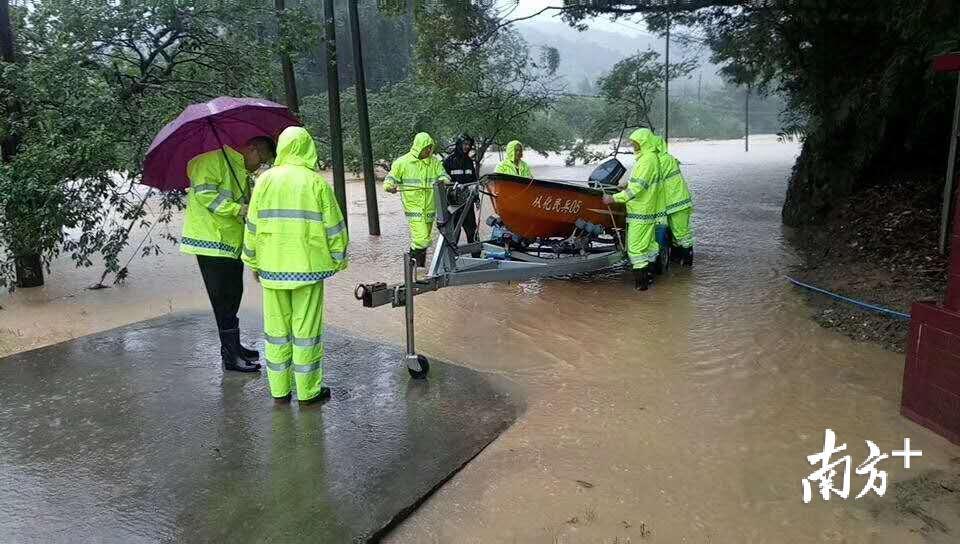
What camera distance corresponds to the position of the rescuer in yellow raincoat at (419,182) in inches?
295

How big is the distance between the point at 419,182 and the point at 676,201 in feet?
9.39

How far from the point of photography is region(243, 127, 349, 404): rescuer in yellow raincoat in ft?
12.5

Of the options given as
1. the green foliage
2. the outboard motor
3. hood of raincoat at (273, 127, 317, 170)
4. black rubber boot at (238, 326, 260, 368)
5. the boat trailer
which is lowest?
black rubber boot at (238, 326, 260, 368)

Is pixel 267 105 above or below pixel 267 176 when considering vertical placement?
above

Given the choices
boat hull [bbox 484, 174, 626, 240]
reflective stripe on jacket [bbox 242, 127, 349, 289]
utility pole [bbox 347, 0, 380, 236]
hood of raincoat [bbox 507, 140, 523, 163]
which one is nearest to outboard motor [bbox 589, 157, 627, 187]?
boat hull [bbox 484, 174, 626, 240]

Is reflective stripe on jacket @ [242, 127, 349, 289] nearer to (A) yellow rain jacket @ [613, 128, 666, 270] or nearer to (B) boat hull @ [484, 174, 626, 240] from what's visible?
(B) boat hull @ [484, 174, 626, 240]

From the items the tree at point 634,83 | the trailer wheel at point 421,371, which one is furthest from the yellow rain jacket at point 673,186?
the tree at point 634,83

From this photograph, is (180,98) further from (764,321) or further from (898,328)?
(898,328)

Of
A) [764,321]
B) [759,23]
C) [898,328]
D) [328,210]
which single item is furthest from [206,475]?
[759,23]

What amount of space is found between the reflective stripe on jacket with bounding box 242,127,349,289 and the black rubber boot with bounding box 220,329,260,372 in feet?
3.53

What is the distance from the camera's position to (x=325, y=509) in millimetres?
3076

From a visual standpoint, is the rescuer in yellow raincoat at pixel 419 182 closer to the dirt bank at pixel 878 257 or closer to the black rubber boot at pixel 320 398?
the black rubber boot at pixel 320 398

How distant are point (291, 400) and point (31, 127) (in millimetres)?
4509

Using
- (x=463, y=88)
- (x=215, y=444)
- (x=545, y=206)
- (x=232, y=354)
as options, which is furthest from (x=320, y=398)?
(x=463, y=88)
